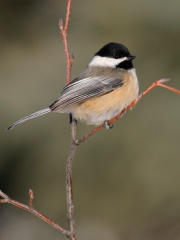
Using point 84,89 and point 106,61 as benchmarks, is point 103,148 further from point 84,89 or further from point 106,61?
point 84,89

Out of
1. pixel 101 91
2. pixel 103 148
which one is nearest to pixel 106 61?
pixel 101 91

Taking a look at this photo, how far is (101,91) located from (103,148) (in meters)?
3.75

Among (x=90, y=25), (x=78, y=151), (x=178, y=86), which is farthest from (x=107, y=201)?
(x=90, y=25)

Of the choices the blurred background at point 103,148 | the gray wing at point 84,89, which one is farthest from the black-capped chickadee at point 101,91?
the blurred background at point 103,148

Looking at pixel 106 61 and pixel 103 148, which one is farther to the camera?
pixel 103 148

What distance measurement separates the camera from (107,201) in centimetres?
648

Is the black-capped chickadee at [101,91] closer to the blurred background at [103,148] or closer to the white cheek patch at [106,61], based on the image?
the white cheek patch at [106,61]

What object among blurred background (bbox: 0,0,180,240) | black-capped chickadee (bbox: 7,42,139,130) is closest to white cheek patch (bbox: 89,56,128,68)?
black-capped chickadee (bbox: 7,42,139,130)

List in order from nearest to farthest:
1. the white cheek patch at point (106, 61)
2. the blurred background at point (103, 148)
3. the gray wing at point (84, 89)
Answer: the gray wing at point (84, 89)
the white cheek patch at point (106, 61)
the blurred background at point (103, 148)

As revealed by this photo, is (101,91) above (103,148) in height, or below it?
above

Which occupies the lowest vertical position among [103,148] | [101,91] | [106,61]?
[103,148]

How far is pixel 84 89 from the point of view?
9.85 ft

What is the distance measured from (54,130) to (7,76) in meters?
1.98

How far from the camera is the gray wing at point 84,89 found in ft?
9.64
